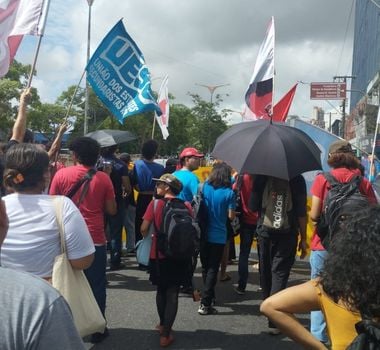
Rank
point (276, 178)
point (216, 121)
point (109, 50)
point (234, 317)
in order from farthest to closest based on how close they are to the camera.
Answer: point (216, 121) → point (109, 50) → point (234, 317) → point (276, 178)

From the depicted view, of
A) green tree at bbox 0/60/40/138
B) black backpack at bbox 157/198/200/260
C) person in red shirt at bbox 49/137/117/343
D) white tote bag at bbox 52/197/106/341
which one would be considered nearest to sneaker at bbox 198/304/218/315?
black backpack at bbox 157/198/200/260

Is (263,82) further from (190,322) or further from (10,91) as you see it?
(10,91)

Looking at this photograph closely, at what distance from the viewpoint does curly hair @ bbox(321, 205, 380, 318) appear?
1.48 metres

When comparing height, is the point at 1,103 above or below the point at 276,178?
above

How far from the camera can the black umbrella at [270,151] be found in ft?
13.7

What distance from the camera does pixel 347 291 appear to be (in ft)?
5.04

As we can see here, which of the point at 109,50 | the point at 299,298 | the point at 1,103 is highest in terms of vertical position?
the point at 1,103

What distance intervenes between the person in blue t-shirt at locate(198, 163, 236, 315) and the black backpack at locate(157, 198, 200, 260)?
896 millimetres

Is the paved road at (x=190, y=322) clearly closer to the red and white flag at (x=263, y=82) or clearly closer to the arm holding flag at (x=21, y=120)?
the arm holding flag at (x=21, y=120)

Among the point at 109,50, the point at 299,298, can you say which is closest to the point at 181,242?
the point at 299,298

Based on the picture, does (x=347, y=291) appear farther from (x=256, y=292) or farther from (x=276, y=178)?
(x=256, y=292)

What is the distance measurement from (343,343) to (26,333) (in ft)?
3.77

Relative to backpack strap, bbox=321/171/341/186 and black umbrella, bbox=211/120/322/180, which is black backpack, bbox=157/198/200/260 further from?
backpack strap, bbox=321/171/341/186

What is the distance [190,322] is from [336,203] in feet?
6.53
